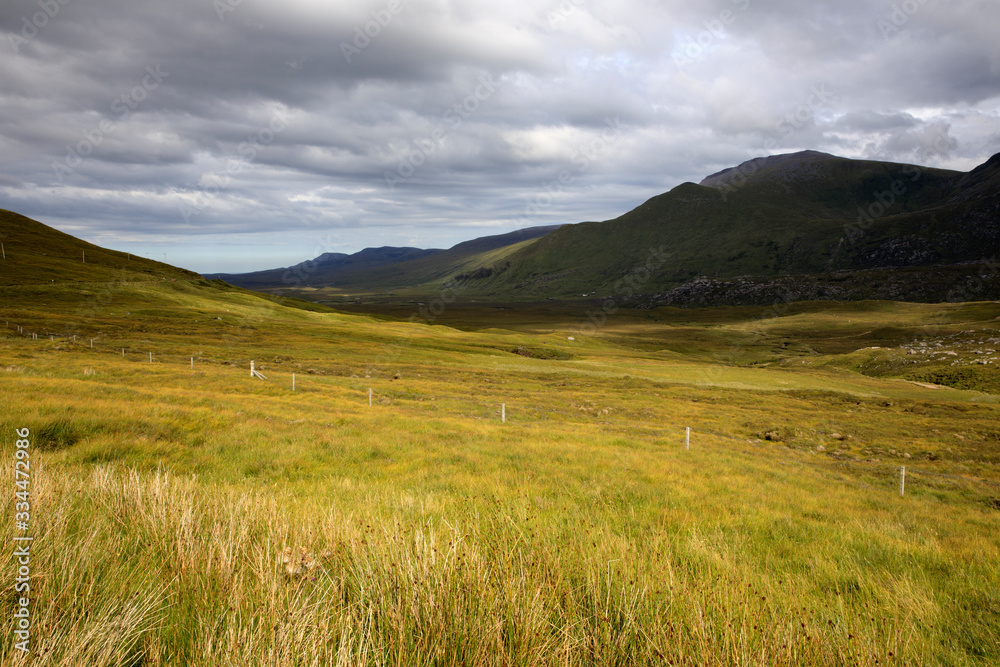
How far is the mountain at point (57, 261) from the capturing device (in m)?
91.1

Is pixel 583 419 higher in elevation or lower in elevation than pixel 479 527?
lower

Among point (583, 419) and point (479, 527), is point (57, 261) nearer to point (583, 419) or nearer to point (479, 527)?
point (583, 419)

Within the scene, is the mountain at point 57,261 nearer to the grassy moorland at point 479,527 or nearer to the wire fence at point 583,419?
the grassy moorland at point 479,527

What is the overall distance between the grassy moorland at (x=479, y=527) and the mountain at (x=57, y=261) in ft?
235

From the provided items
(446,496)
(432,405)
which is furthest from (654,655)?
(432,405)

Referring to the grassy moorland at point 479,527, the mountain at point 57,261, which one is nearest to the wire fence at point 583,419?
the grassy moorland at point 479,527

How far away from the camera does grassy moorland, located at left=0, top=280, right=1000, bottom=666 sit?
9.98 feet

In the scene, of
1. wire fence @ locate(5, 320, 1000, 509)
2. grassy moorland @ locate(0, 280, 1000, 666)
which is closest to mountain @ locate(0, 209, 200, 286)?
grassy moorland @ locate(0, 280, 1000, 666)

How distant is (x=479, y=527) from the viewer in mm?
5645

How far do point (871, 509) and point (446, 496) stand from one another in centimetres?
1350

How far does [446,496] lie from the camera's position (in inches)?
324

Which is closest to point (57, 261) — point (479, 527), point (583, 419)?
point (583, 419)

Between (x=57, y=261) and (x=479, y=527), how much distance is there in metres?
140

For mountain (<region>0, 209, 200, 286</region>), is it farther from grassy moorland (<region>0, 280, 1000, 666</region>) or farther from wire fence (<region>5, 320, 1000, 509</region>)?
wire fence (<region>5, 320, 1000, 509</region>)
